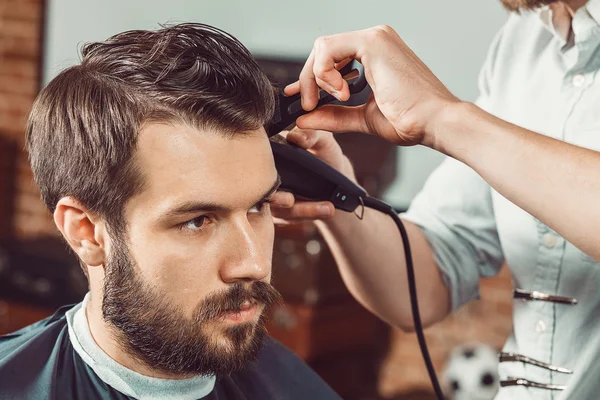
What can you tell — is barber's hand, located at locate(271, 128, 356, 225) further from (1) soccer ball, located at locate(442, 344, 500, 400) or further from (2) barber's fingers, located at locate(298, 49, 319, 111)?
(1) soccer ball, located at locate(442, 344, 500, 400)

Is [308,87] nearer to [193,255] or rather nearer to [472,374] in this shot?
[193,255]

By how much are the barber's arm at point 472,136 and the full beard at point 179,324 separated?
1.19ft

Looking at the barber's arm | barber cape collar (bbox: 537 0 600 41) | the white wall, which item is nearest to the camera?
the barber's arm

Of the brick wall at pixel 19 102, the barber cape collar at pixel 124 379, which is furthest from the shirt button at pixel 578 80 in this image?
the brick wall at pixel 19 102

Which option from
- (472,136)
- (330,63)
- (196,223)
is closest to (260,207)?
(196,223)

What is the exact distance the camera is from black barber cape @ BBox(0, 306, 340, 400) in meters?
1.42

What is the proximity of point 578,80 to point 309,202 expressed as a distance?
58 centimetres

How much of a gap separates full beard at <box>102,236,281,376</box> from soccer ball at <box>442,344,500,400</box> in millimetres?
2522

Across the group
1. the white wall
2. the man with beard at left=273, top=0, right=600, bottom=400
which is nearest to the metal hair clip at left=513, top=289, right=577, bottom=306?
the man with beard at left=273, top=0, right=600, bottom=400

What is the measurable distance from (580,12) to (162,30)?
0.79 metres

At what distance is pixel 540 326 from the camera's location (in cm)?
164

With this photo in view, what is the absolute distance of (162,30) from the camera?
57.0 inches

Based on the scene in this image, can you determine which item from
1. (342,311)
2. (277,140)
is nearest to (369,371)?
(342,311)

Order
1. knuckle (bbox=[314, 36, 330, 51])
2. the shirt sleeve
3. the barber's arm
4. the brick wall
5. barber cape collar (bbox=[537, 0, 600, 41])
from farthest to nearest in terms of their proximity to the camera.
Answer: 1. the brick wall
2. the shirt sleeve
3. barber cape collar (bbox=[537, 0, 600, 41])
4. knuckle (bbox=[314, 36, 330, 51])
5. the barber's arm
